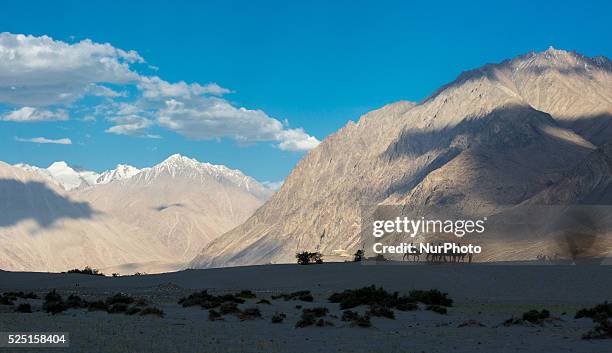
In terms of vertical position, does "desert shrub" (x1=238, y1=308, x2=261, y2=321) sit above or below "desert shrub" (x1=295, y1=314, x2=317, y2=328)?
above

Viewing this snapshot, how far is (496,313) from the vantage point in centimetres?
2884


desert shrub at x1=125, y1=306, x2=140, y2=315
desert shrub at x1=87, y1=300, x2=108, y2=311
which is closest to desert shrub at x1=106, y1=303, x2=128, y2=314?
desert shrub at x1=125, y1=306, x2=140, y2=315

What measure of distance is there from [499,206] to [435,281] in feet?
371

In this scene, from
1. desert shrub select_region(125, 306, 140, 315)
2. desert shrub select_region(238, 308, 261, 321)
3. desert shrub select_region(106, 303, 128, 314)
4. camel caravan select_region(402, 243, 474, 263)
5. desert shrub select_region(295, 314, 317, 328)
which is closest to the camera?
desert shrub select_region(295, 314, 317, 328)

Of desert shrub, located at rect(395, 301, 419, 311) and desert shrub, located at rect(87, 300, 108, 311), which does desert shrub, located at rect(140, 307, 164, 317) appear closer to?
desert shrub, located at rect(87, 300, 108, 311)

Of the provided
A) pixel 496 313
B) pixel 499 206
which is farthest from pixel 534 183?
pixel 496 313

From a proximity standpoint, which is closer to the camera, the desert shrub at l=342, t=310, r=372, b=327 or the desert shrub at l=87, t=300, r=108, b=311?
the desert shrub at l=342, t=310, r=372, b=327

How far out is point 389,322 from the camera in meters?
25.7

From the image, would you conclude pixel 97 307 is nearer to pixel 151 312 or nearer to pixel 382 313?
pixel 151 312

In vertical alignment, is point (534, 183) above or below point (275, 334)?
above

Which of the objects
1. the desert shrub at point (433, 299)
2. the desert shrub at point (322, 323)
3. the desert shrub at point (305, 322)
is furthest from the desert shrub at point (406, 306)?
the desert shrub at point (305, 322)

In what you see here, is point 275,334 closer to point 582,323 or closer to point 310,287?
point 582,323

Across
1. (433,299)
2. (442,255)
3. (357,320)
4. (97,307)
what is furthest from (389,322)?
(442,255)

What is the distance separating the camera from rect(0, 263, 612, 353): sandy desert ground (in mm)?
19297
